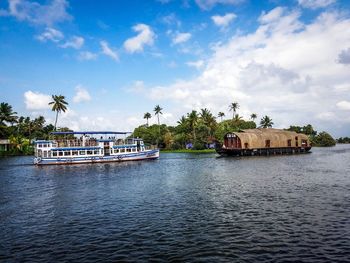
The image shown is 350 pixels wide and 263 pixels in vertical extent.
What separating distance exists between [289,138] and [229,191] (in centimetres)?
7393

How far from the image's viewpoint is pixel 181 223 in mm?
20859

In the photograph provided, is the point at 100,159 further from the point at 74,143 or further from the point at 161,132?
the point at 161,132

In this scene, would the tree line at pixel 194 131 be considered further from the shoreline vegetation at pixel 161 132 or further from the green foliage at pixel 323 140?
the green foliage at pixel 323 140

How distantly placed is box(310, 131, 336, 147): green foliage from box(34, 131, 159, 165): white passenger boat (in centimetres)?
12409

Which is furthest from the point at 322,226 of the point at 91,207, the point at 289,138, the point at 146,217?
the point at 289,138

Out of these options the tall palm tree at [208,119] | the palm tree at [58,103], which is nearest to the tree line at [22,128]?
the palm tree at [58,103]

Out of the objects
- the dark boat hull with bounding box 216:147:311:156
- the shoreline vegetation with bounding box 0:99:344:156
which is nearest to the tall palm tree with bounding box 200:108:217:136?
the shoreline vegetation with bounding box 0:99:344:156

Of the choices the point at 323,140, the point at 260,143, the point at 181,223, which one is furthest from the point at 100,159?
the point at 323,140

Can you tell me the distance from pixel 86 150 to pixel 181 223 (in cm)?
5830

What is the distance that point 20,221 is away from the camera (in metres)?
22.6

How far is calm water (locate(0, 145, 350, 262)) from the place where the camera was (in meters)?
15.7

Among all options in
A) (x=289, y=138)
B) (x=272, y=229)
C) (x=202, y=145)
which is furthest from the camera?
(x=202, y=145)

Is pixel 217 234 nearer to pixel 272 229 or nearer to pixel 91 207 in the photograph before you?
pixel 272 229

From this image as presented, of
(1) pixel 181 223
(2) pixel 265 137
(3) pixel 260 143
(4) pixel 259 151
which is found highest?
(2) pixel 265 137
